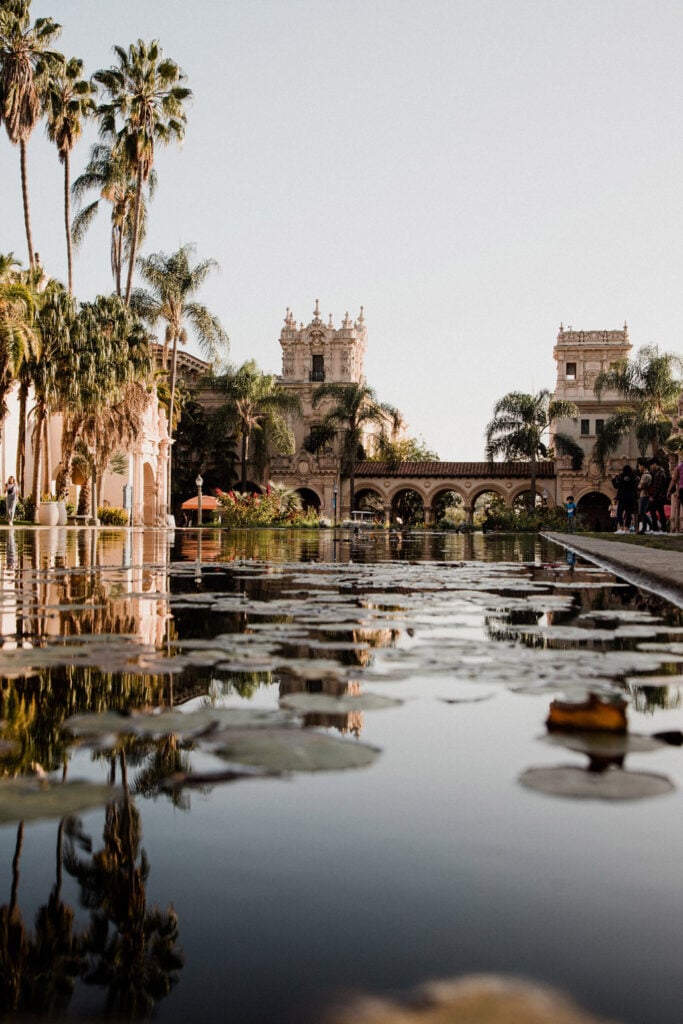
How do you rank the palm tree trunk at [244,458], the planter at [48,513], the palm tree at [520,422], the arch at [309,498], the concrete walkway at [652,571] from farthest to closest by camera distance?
the arch at [309,498], the palm tree trunk at [244,458], the palm tree at [520,422], the planter at [48,513], the concrete walkway at [652,571]

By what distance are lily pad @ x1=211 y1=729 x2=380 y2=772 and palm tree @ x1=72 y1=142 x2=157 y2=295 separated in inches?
1661

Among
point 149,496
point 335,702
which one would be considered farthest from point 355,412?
point 335,702

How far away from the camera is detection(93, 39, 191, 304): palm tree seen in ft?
133

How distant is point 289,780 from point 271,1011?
0.80 meters

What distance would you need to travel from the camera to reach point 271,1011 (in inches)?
42.2

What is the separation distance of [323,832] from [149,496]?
49.1m

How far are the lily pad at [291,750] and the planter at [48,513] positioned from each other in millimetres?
30683

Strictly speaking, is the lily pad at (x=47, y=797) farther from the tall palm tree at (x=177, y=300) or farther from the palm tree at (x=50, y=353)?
the tall palm tree at (x=177, y=300)

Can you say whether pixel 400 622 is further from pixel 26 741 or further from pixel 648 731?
pixel 26 741

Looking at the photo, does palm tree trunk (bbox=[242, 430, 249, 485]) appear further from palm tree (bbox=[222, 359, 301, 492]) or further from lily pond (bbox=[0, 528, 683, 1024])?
lily pond (bbox=[0, 528, 683, 1024])

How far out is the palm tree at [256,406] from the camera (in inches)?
2445

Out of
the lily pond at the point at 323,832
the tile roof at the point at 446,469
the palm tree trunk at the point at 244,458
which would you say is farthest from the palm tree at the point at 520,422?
the lily pond at the point at 323,832

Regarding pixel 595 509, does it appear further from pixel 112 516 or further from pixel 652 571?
pixel 652 571

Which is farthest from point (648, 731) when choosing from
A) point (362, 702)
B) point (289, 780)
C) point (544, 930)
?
point (544, 930)
